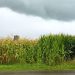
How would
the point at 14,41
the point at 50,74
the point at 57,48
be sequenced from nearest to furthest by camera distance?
the point at 50,74 → the point at 57,48 → the point at 14,41

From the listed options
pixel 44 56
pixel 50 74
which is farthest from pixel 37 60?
pixel 50 74

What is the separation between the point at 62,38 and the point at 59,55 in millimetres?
1612

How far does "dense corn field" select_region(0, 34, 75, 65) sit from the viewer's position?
2511 centimetres

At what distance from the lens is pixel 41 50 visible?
25500 mm

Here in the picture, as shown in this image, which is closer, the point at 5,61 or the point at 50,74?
the point at 50,74

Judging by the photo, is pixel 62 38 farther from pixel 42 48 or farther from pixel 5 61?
pixel 5 61

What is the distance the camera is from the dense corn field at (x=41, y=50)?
25.1 meters

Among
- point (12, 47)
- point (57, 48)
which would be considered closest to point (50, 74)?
point (57, 48)

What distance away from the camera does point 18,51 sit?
2616 centimetres

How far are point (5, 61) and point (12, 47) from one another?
1376mm

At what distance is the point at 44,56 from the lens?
25.5 metres

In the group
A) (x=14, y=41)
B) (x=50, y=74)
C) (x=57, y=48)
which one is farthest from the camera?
(x=14, y=41)

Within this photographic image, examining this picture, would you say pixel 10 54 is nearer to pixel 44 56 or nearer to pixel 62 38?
pixel 44 56

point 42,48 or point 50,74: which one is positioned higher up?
point 42,48
